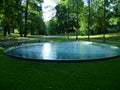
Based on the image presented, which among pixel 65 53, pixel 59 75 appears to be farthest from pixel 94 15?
pixel 59 75

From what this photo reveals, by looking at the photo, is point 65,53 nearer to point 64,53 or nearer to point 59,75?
point 64,53

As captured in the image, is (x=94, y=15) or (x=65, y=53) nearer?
(x=65, y=53)

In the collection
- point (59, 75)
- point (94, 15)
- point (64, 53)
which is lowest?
point (59, 75)

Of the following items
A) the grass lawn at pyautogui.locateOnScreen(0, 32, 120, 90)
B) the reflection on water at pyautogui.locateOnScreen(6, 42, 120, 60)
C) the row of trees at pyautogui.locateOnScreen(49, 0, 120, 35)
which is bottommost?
the grass lawn at pyautogui.locateOnScreen(0, 32, 120, 90)

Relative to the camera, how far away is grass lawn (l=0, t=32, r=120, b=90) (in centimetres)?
718

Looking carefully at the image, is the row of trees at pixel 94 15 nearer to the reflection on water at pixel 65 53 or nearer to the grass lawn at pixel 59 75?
the reflection on water at pixel 65 53

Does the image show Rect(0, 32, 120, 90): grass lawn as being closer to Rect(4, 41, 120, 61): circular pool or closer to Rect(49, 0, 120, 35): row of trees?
Rect(4, 41, 120, 61): circular pool

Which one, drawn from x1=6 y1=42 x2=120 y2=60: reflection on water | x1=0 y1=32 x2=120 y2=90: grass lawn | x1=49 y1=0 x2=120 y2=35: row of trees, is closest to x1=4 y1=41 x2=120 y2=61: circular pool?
x1=6 y1=42 x2=120 y2=60: reflection on water

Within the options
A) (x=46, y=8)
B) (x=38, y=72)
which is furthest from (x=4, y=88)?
(x=46, y=8)

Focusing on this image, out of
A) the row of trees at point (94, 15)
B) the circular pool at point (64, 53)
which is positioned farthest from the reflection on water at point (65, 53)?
the row of trees at point (94, 15)

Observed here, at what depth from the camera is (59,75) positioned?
8.66 meters

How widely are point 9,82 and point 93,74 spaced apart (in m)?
3.30

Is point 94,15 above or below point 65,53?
above

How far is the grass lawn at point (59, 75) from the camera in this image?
718 cm
